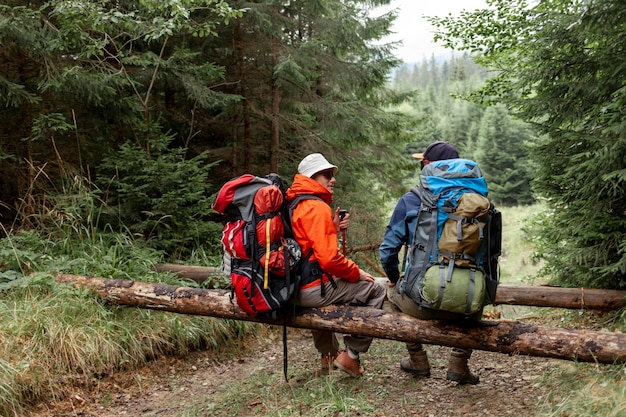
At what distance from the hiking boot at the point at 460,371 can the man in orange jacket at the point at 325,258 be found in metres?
0.94

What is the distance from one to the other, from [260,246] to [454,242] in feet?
5.73

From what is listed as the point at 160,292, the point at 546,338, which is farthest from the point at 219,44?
the point at 546,338

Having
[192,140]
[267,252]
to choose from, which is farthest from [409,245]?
[192,140]

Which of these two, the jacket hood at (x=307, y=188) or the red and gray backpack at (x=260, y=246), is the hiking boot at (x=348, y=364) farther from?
the jacket hood at (x=307, y=188)

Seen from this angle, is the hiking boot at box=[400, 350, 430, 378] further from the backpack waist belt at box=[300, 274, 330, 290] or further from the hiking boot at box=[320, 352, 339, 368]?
the backpack waist belt at box=[300, 274, 330, 290]

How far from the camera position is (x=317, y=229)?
4414 millimetres

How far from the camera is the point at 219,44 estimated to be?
1054 centimetres

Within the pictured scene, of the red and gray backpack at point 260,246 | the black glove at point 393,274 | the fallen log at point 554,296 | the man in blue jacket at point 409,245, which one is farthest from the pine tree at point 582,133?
the red and gray backpack at point 260,246

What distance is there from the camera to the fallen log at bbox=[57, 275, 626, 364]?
4.06 meters

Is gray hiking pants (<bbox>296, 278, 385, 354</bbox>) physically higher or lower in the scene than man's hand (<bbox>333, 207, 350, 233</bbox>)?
lower

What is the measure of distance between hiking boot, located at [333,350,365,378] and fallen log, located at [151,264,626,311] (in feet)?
8.62

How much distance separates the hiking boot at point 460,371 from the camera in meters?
4.96

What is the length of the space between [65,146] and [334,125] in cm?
567

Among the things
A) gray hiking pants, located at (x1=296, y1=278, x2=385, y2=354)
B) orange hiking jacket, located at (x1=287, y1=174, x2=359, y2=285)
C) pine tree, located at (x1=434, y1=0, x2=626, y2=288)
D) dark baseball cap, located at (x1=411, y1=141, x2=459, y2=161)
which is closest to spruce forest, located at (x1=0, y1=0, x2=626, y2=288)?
pine tree, located at (x1=434, y1=0, x2=626, y2=288)
